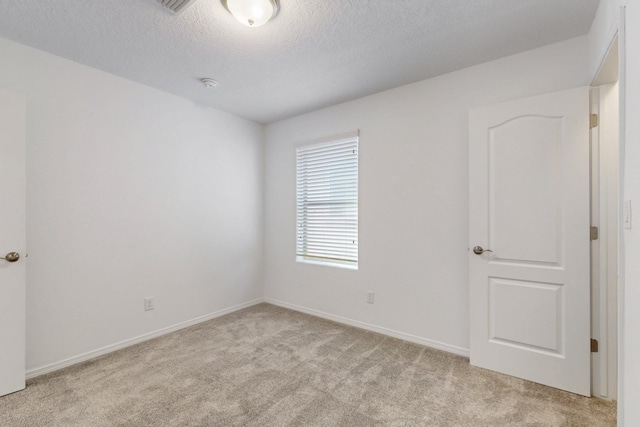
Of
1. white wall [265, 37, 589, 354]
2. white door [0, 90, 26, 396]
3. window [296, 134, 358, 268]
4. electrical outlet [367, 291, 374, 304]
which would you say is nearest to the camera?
white door [0, 90, 26, 396]

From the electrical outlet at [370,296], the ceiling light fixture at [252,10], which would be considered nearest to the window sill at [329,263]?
the electrical outlet at [370,296]

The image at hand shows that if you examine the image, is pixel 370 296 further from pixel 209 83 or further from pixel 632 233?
pixel 209 83

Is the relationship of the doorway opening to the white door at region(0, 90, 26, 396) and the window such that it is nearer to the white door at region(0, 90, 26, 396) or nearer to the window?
the window

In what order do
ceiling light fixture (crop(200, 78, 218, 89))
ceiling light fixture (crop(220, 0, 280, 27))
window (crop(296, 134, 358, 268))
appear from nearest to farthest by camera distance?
ceiling light fixture (crop(220, 0, 280, 27)), ceiling light fixture (crop(200, 78, 218, 89)), window (crop(296, 134, 358, 268))

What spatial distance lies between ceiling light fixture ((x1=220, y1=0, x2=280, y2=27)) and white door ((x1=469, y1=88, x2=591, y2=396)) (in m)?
1.74

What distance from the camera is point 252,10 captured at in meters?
1.75

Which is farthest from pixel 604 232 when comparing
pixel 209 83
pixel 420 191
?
pixel 209 83

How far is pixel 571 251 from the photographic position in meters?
2.03

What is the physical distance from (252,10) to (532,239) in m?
2.49

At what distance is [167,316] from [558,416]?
3349 mm

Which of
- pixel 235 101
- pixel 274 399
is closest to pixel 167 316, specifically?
pixel 274 399

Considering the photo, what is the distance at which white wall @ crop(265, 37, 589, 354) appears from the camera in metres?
2.38

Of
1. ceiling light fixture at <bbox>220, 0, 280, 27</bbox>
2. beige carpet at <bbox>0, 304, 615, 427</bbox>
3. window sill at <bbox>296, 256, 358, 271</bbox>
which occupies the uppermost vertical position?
ceiling light fixture at <bbox>220, 0, 280, 27</bbox>

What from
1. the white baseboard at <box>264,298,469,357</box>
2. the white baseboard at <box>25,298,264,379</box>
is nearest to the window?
the white baseboard at <box>264,298,469,357</box>
